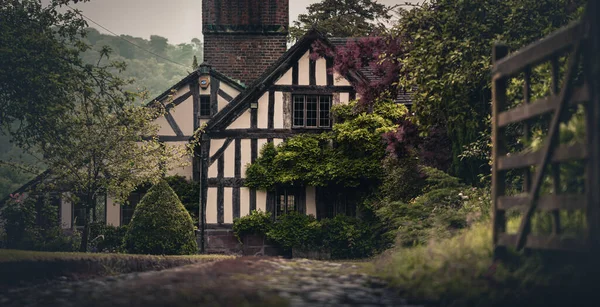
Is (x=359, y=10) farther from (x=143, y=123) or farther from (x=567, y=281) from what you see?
(x=567, y=281)

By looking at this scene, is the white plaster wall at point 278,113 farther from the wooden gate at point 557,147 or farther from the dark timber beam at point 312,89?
the wooden gate at point 557,147

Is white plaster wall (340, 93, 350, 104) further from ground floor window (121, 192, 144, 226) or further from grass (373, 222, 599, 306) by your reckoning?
grass (373, 222, 599, 306)

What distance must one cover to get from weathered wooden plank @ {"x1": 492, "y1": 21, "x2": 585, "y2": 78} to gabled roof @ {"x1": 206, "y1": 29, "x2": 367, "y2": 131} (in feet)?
60.5

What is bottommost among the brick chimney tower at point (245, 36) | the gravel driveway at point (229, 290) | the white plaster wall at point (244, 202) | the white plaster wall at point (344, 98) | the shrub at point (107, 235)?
the shrub at point (107, 235)

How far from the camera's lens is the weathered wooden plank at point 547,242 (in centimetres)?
699

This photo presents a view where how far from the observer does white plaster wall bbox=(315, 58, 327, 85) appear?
2758cm

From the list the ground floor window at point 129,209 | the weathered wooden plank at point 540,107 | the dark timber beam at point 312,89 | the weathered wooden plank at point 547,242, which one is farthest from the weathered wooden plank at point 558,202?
the ground floor window at point 129,209

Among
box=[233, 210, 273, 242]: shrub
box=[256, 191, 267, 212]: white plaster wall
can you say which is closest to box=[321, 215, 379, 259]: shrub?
box=[233, 210, 273, 242]: shrub

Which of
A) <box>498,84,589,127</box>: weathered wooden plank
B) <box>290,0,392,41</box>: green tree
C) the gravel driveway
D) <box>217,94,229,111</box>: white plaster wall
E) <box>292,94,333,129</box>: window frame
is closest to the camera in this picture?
<box>498,84,589,127</box>: weathered wooden plank

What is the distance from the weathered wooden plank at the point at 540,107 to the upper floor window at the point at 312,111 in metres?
→ 19.0

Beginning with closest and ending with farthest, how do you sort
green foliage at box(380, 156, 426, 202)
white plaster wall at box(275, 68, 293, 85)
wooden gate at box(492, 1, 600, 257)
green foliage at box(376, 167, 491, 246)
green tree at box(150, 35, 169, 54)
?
wooden gate at box(492, 1, 600, 257) < green foliage at box(376, 167, 491, 246) < green foliage at box(380, 156, 426, 202) < white plaster wall at box(275, 68, 293, 85) < green tree at box(150, 35, 169, 54)

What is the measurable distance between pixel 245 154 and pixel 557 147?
2062 centimetres

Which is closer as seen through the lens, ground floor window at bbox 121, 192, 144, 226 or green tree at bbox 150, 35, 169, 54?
ground floor window at bbox 121, 192, 144, 226

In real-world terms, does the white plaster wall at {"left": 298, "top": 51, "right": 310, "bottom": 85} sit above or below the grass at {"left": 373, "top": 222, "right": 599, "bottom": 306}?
above
